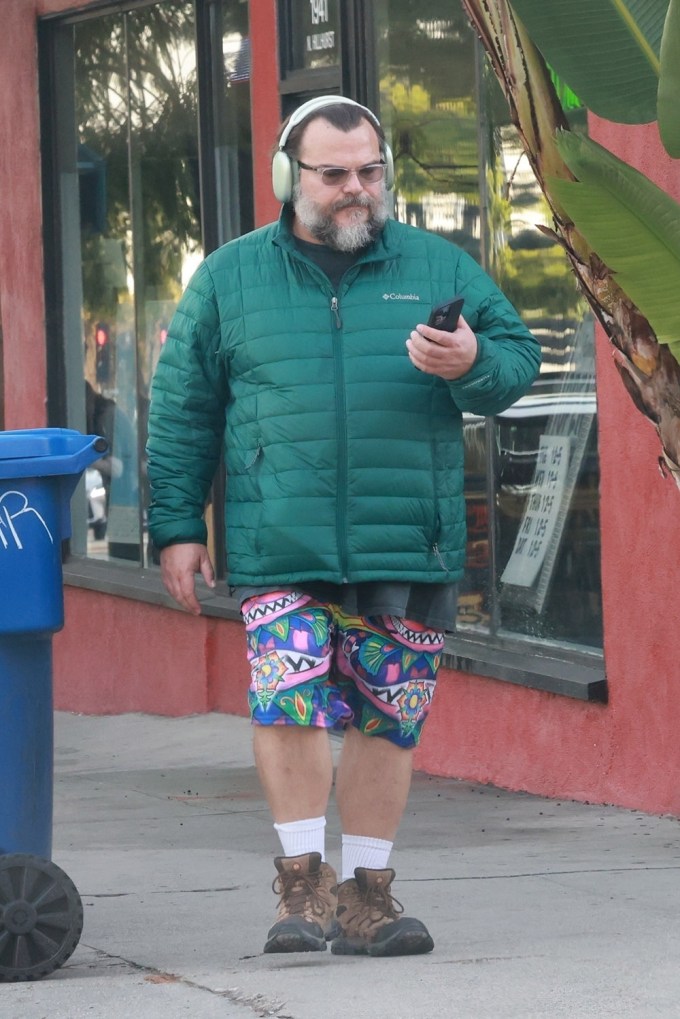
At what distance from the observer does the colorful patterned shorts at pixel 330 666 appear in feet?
16.4

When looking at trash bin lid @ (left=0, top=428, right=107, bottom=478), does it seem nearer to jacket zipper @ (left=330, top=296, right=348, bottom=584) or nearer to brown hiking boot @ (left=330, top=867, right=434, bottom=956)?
jacket zipper @ (left=330, top=296, right=348, bottom=584)

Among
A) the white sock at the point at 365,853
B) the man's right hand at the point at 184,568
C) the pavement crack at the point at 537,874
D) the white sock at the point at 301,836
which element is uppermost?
the man's right hand at the point at 184,568

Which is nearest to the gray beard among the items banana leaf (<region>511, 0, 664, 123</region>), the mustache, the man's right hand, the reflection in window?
the mustache

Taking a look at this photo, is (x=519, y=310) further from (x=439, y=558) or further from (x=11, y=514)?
(x=11, y=514)

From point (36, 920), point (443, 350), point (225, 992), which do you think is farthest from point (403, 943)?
point (443, 350)

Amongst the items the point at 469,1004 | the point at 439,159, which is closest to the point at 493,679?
the point at 439,159

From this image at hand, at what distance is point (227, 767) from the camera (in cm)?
866

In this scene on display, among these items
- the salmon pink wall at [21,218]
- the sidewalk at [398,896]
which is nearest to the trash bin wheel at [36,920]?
the sidewalk at [398,896]

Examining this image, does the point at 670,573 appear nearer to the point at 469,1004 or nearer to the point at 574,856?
the point at 574,856

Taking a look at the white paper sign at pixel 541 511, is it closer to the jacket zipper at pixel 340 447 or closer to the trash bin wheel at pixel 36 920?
the jacket zipper at pixel 340 447

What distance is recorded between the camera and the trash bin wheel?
4742 millimetres

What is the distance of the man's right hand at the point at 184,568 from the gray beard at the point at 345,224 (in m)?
0.84

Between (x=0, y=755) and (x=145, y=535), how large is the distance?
594 cm

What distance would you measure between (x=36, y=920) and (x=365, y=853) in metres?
0.84
